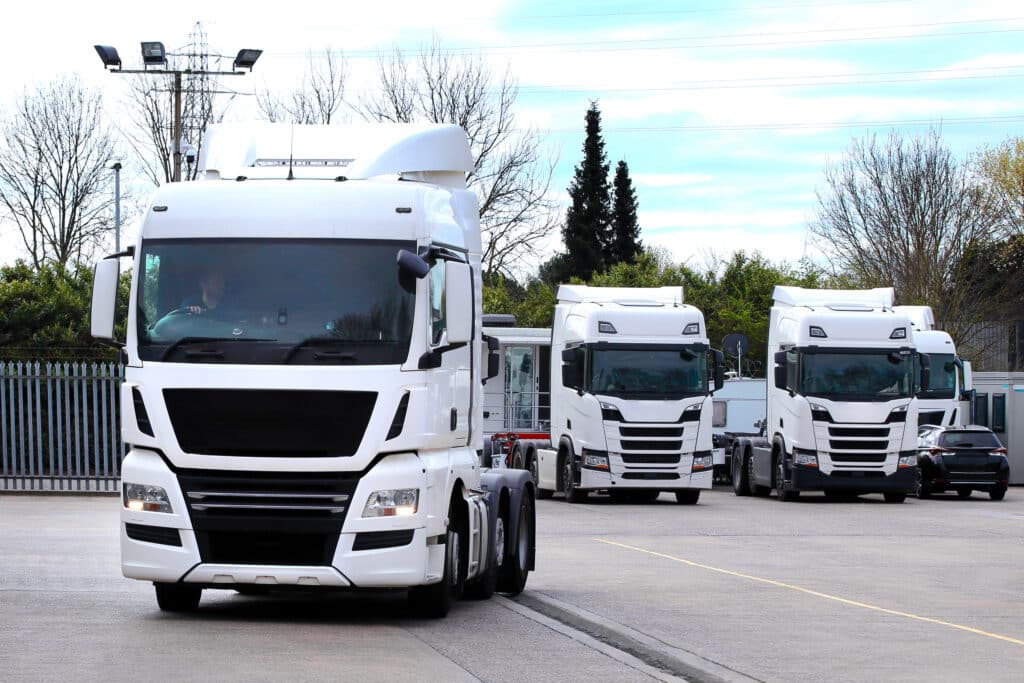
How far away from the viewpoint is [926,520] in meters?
27.1

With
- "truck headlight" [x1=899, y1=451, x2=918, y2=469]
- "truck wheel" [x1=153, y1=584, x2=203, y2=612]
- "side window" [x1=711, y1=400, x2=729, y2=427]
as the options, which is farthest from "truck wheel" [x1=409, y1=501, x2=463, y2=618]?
"truck headlight" [x1=899, y1=451, x2=918, y2=469]

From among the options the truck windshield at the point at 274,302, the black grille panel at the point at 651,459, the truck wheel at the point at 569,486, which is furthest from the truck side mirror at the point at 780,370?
the truck windshield at the point at 274,302

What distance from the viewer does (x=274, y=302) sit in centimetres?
1188

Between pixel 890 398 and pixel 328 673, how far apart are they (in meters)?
23.9

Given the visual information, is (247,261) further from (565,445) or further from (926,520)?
(565,445)

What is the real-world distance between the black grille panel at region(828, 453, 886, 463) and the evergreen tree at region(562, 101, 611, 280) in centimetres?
5314

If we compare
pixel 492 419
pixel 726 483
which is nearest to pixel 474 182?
pixel 726 483

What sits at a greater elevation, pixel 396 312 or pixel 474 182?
pixel 474 182

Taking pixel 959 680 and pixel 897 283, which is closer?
pixel 959 680

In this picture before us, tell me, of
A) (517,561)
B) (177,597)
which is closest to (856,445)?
(517,561)

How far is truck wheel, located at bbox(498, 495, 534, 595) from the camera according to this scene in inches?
570

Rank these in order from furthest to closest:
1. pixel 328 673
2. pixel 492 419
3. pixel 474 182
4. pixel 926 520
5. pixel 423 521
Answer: pixel 474 182 → pixel 492 419 → pixel 926 520 → pixel 423 521 → pixel 328 673

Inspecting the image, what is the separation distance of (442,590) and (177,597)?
2.00 metres

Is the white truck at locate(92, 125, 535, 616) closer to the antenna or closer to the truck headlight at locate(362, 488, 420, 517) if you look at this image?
the truck headlight at locate(362, 488, 420, 517)
